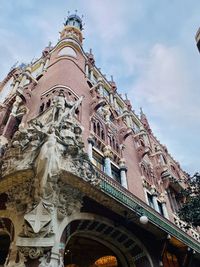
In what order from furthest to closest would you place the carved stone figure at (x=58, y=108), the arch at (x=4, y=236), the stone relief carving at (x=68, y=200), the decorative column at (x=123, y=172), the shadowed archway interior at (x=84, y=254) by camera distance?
the decorative column at (x=123, y=172) < the shadowed archway interior at (x=84, y=254) < the carved stone figure at (x=58, y=108) < the arch at (x=4, y=236) < the stone relief carving at (x=68, y=200)

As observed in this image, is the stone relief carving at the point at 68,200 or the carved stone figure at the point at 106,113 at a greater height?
the carved stone figure at the point at 106,113

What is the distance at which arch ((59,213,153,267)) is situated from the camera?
923 centimetres

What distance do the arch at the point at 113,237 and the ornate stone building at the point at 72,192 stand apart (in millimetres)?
39

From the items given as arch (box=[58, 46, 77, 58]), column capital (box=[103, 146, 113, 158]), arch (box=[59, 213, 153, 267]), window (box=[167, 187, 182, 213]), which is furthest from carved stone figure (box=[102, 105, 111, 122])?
window (box=[167, 187, 182, 213])

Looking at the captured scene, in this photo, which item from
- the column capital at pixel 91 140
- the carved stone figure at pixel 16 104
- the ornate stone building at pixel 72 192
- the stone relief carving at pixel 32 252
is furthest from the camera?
the carved stone figure at pixel 16 104

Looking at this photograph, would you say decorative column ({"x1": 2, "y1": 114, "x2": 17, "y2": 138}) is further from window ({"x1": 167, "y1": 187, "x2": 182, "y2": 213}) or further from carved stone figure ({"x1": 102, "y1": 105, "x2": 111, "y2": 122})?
window ({"x1": 167, "y1": 187, "x2": 182, "y2": 213})

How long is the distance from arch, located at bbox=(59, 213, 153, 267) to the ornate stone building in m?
0.04

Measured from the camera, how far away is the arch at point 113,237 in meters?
9.23

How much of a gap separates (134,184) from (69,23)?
17.4 metres

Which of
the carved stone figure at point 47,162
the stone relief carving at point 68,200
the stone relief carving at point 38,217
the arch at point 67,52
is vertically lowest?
the stone relief carving at point 38,217

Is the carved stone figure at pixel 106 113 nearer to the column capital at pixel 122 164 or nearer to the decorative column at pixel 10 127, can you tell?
the column capital at pixel 122 164

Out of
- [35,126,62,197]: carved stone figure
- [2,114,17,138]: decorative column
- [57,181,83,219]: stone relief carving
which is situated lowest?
[57,181,83,219]: stone relief carving

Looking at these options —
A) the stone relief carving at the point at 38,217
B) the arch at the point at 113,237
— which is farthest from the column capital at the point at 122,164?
the stone relief carving at the point at 38,217

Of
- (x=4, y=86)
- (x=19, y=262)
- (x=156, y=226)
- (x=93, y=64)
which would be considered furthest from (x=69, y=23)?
(x=19, y=262)
